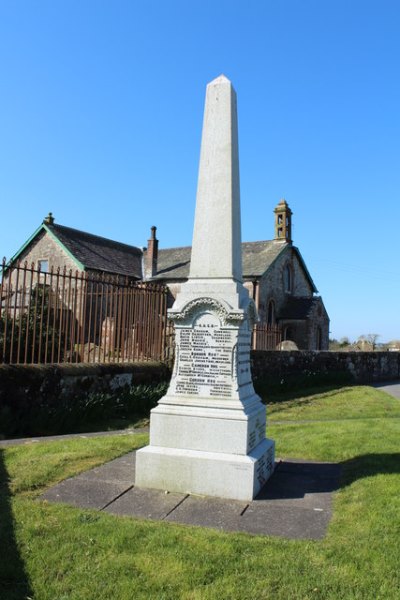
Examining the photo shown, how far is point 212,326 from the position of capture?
17.4 ft

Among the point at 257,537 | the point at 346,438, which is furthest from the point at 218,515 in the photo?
the point at 346,438

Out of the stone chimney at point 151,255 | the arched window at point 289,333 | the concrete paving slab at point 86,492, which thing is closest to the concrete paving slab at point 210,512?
the concrete paving slab at point 86,492

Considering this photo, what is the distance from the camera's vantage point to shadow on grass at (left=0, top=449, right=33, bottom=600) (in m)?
2.98

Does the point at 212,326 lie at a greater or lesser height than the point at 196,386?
greater

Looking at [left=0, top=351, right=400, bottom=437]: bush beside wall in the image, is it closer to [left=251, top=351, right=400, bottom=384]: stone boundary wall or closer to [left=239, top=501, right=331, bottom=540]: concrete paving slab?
[left=251, top=351, right=400, bottom=384]: stone boundary wall

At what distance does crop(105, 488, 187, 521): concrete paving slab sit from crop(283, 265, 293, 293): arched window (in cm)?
2644

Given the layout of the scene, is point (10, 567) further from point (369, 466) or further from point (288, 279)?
point (288, 279)

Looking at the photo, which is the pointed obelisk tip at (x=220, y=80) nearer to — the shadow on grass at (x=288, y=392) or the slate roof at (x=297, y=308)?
the shadow on grass at (x=288, y=392)

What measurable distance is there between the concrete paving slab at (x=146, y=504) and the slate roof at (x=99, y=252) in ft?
71.4

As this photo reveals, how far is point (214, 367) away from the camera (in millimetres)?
5219

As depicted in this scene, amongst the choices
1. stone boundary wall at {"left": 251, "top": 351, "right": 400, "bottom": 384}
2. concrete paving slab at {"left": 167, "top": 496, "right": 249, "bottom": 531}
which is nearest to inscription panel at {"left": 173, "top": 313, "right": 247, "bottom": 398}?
concrete paving slab at {"left": 167, "top": 496, "right": 249, "bottom": 531}

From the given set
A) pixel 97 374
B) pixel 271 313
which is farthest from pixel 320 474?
pixel 271 313

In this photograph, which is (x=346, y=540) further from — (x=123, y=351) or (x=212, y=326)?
(x=123, y=351)

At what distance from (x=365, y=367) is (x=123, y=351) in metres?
12.4
